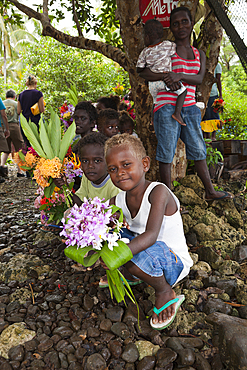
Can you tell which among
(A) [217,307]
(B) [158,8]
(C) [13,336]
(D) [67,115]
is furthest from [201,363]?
(B) [158,8]

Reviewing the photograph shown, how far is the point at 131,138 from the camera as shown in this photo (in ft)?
5.82

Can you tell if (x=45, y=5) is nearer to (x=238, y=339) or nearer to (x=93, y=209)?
(x=93, y=209)

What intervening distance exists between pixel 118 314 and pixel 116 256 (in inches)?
20.9

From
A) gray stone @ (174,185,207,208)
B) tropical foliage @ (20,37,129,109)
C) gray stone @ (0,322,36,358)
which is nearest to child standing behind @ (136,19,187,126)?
gray stone @ (174,185,207,208)

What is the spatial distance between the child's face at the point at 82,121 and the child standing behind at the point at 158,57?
847 mm

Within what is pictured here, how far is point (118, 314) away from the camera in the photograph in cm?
172

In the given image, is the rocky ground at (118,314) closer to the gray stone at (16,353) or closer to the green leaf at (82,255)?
the gray stone at (16,353)

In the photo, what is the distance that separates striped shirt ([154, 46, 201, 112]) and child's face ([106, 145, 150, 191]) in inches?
46.2

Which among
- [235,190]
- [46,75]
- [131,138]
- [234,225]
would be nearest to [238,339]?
[131,138]

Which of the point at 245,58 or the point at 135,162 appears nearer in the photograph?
the point at 135,162

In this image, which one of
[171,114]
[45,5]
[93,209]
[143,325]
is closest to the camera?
[93,209]

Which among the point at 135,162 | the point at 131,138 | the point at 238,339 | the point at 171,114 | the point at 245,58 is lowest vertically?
the point at 238,339

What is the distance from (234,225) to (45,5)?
4016 mm

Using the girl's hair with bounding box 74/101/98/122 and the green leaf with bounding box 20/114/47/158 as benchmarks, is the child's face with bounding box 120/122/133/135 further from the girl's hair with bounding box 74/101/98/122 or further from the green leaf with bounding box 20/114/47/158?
the green leaf with bounding box 20/114/47/158
